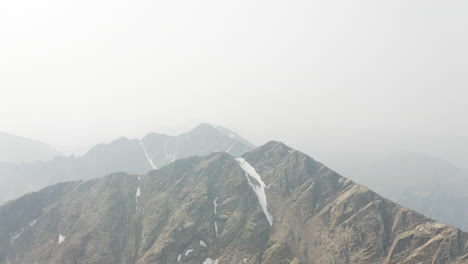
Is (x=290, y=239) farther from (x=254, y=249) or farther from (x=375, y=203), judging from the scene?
(x=375, y=203)

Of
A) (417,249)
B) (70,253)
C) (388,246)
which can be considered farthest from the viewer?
(70,253)

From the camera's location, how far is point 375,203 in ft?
590

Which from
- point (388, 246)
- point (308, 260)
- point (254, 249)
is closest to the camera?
point (388, 246)

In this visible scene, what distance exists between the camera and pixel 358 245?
164 metres

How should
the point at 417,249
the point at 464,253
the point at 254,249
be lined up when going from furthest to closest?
the point at 254,249 → the point at 417,249 → the point at 464,253

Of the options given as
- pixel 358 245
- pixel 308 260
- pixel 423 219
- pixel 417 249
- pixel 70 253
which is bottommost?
pixel 70 253

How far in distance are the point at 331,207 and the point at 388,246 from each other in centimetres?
4630

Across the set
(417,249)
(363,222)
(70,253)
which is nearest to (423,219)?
(417,249)

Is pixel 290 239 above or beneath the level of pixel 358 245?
beneath

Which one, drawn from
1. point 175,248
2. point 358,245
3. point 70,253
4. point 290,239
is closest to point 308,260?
point 290,239

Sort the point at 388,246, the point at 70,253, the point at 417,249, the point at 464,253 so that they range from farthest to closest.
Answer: the point at 70,253
the point at 388,246
the point at 417,249
the point at 464,253

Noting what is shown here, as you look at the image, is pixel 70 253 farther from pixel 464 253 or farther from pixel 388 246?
pixel 464 253

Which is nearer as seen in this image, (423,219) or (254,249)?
(423,219)

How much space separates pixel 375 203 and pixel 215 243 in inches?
4691
